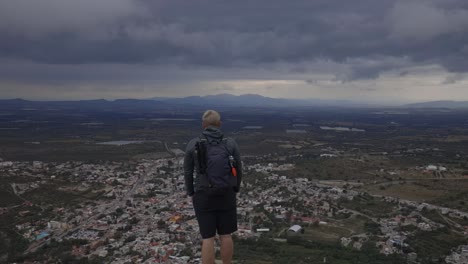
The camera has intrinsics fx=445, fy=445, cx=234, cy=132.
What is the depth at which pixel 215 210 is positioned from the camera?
16.6 feet

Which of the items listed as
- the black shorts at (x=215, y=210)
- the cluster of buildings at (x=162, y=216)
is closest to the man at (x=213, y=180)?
the black shorts at (x=215, y=210)

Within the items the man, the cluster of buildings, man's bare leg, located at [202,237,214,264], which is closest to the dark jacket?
the man

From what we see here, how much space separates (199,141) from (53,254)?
72.7 feet

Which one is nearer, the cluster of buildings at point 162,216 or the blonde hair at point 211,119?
the blonde hair at point 211,119

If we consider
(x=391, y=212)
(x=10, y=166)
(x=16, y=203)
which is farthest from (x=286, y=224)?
(x=10, y=166)

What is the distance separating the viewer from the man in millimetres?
4805

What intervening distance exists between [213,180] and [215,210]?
1.47 feet

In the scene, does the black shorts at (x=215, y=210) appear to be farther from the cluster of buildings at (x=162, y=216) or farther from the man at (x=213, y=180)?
the cluster of buildings at (x=162, y=216)

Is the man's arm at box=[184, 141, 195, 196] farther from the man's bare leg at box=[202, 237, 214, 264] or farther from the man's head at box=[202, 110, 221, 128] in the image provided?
the man's bare leg at box=[202, 237, 214, 264]

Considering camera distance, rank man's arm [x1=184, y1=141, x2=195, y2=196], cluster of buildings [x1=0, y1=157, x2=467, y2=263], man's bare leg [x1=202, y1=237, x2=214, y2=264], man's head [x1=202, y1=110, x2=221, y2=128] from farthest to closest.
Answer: cluster of buildings [x1=0, y1=157, x2=467, y2=263], man's bare leg [x1=202, y1=237, x2=214, y2=264], man's head [x1=202, y1=110, x2=221, y2=128], man's arm [x1=184, y1=141, x2=195, y2=196]

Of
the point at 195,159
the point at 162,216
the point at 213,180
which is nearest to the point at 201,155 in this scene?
the point at 195,159

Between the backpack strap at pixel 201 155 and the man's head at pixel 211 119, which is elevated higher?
the man's head at pixel 211 119

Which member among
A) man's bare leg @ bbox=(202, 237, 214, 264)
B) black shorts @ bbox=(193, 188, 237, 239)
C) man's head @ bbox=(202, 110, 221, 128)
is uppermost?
man's head @ bbox=(202, 110, 221, 128)

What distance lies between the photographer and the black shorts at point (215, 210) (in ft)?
16.1
